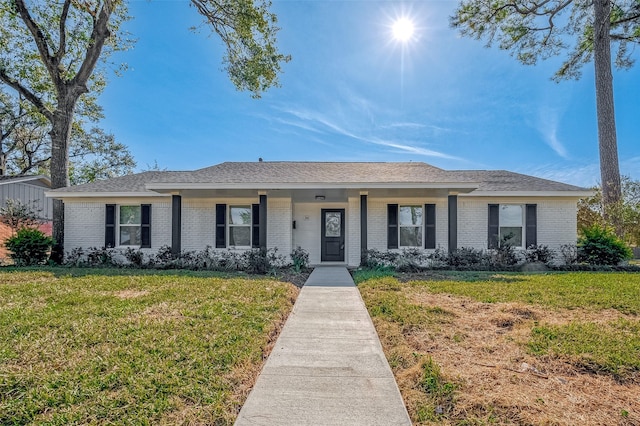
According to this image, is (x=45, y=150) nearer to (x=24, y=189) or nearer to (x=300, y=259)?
(x=24, y=189)

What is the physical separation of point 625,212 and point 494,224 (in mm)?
7254

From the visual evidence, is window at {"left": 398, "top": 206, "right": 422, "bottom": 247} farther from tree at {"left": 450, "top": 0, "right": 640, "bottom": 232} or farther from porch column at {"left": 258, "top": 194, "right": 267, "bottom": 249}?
tree at {"left": 450, "top": 0, "right": 640, "bottom": 232}

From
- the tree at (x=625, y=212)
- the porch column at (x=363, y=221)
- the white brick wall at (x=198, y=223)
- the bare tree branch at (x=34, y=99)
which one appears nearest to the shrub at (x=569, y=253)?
the tree at (x=625, y=212)

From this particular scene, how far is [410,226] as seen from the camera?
11.6m

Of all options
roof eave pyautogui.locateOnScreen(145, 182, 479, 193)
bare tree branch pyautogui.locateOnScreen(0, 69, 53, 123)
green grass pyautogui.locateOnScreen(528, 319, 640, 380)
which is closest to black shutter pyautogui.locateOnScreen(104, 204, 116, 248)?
roof eave pyautogui.locateOnScreen(145, 182, 479, 193)

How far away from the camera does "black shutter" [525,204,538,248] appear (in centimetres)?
1130

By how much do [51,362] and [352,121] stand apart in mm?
14619

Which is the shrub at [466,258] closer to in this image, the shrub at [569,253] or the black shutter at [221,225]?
the shrub at [569,253]

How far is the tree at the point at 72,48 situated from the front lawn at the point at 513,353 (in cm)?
1291

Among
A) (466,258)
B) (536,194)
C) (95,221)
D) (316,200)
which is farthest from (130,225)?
(536,194)

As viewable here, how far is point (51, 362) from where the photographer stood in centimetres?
325

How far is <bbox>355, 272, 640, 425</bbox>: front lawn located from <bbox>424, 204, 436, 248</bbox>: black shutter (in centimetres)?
461

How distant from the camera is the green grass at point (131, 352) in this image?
2.51 meters

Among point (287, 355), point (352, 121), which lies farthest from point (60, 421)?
point (352, 121)
